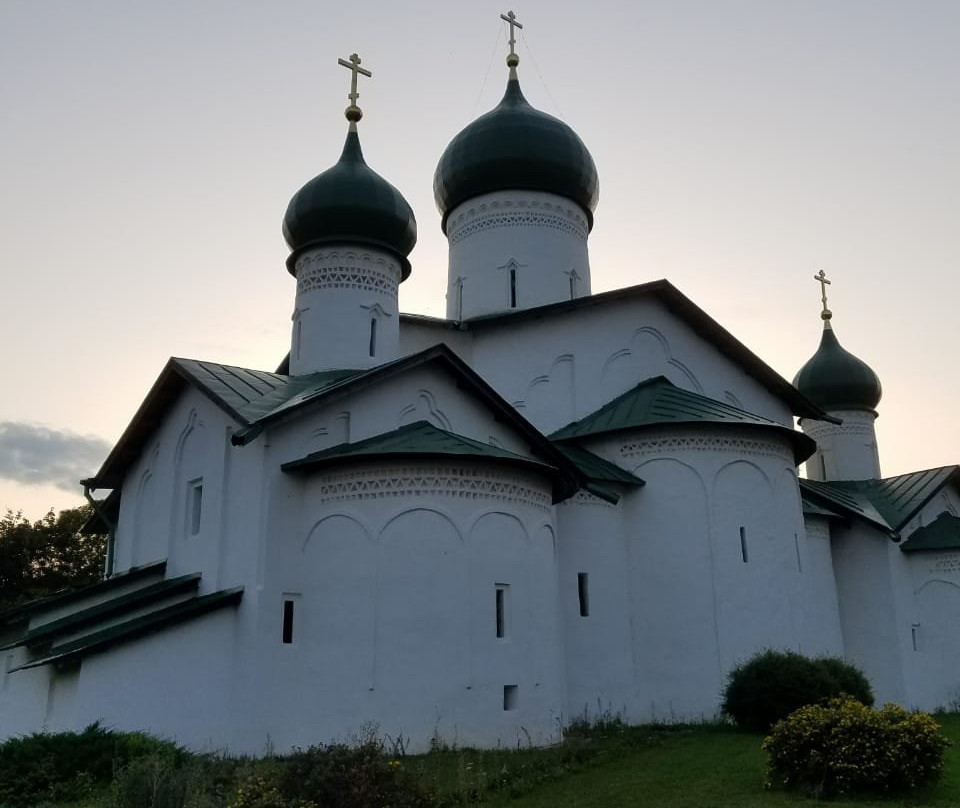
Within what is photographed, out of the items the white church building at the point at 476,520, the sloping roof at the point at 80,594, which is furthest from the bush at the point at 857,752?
the sloping roof at the point at 80,594

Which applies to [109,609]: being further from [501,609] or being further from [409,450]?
[501,609]

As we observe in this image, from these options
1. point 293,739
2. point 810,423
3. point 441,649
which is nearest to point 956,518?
point 810,423

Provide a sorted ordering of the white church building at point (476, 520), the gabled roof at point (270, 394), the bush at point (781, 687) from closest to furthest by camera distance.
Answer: the white church building at point (476, 520) → the bush at point (781, 687) → the gabled roof at point (270, 394)

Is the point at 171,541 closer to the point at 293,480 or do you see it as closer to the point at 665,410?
the point at 293,480

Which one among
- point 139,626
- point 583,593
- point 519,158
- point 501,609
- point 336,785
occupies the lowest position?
point 336,785

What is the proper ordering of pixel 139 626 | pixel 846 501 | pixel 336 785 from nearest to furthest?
1. pixel 336 785
2. pixel 139 626
3. pixel 846 501

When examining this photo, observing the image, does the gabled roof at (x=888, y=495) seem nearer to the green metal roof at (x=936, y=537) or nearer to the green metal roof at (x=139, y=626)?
the green metal roof at (x=936, y=537)

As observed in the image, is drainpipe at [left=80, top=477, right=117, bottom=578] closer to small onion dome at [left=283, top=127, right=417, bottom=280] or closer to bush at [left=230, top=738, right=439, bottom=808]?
small onion dome at [left=283, top=127, right=417, bottom=280]

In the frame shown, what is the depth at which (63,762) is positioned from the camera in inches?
319

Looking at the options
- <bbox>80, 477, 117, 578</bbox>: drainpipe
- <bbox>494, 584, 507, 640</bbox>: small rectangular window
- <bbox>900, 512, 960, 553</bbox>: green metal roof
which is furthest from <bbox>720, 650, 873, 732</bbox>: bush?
<bbox>80, 477, 117, 578</bbox>: drainpipe

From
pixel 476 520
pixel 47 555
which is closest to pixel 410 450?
pixel 476 520

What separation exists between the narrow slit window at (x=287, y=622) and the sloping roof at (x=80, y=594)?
9.06 ft

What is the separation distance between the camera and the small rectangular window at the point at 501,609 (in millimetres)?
10633

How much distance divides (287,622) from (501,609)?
243 cm
